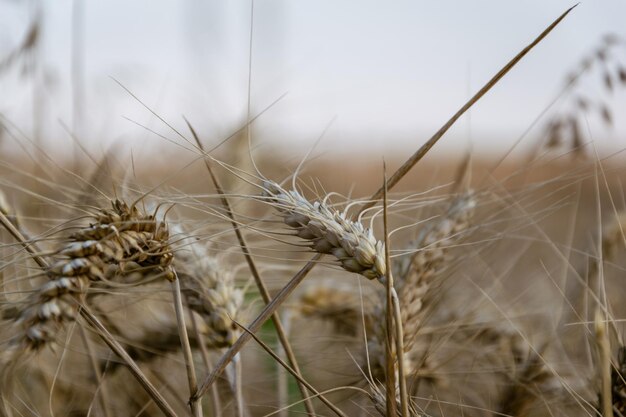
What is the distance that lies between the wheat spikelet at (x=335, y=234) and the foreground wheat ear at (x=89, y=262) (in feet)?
0.44

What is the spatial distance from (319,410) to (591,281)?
0.57 m

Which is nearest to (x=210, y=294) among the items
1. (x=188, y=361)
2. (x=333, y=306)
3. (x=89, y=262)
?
(x=188, y=361)

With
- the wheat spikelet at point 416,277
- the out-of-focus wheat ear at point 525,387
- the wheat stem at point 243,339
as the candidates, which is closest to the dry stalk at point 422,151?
the wheat stem at point 243,339

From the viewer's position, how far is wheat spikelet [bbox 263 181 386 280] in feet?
2.27

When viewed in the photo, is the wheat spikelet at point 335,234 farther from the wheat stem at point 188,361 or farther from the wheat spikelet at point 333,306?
the wheat spikelet at point 333,306

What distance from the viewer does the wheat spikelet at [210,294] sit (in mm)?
914

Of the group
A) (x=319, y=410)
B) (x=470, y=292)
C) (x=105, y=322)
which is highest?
(x=105, y=322)

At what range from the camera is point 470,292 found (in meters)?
1.60

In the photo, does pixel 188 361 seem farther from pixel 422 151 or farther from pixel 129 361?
pixel 422 151

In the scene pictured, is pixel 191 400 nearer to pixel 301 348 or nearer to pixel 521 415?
pixel 521 415

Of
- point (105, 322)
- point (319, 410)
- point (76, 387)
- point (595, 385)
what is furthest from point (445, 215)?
point (76, 387)

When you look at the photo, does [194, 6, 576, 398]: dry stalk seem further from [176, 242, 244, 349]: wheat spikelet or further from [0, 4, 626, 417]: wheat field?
[176, 242, 244, 349]: wheat spikelet

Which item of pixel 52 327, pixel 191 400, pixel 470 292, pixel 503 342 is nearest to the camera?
pixel 52 327

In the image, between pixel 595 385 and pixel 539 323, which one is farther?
pixel 539 323
